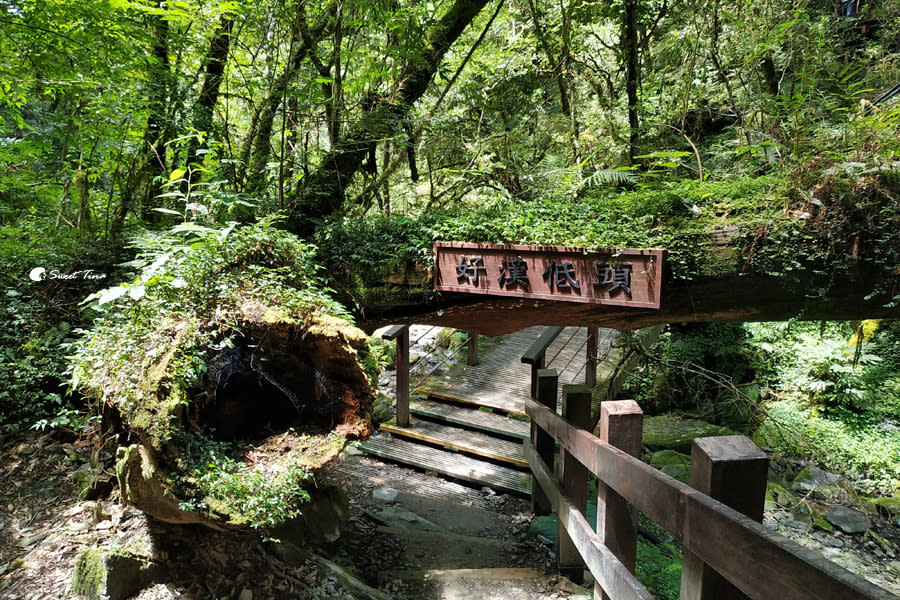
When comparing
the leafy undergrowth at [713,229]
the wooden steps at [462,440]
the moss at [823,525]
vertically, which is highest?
the leafy undergrowth at [713,229]

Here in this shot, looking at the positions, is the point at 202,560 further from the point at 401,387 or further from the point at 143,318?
the point at 401,387

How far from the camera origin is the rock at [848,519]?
219 inches

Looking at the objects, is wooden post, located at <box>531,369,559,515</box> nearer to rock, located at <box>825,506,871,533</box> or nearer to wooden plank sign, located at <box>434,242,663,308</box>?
wooden plank sign, located at <box>434,242,663,308</box>

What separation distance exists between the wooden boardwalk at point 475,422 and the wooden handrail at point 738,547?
370 centimetres

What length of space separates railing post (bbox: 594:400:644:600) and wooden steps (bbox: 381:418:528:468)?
322 cm

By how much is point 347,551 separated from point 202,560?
1.54 m

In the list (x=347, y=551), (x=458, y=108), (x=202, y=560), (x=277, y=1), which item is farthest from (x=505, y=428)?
(x=277, y=1)

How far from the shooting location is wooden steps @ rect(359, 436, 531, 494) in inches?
216

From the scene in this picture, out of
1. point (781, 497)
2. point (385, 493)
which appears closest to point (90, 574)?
point (385, 493)

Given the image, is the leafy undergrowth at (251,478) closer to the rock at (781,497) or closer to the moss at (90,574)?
the moss at (90,574)

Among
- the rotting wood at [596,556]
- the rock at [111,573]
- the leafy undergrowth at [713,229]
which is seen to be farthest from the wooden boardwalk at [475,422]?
the rock at [111,573]

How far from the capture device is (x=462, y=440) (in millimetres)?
6273

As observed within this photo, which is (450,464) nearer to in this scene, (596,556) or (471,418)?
(471,418)

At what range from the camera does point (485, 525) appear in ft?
15.9
